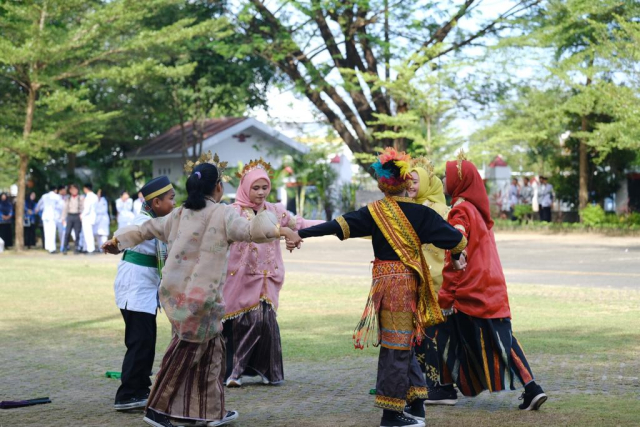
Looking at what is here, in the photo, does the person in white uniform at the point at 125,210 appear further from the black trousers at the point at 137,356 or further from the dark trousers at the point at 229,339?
the black trousers at the point at 137,356

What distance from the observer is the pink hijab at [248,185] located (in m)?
8.20

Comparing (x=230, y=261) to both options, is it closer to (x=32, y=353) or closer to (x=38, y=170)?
(x=32, y=353)

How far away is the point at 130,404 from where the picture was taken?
7020 mm

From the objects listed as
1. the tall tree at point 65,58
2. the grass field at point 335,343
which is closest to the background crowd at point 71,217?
the tall tree at point 65,58

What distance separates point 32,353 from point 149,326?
10.9ft

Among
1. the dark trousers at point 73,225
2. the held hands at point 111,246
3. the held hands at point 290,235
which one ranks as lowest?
the held hands at point 111,246

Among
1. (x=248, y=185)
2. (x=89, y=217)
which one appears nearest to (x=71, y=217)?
(x=89, y=217)

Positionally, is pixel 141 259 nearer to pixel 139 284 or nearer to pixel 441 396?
pixel 139 284

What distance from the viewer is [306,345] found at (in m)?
10.2

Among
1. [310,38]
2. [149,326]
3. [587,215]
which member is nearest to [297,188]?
[310,38]

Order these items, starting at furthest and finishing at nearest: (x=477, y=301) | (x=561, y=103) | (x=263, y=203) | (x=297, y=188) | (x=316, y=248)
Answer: (x=297, y=188)
(x=561, y=103)
(x=316, y=248)
(x=263, y=203)
(x=477, y=301)

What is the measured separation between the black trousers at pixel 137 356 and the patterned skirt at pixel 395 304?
1.69 metres

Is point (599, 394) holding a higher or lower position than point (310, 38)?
lower

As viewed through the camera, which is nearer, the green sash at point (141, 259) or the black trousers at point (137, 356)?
the black trousers at point (137, 356)
